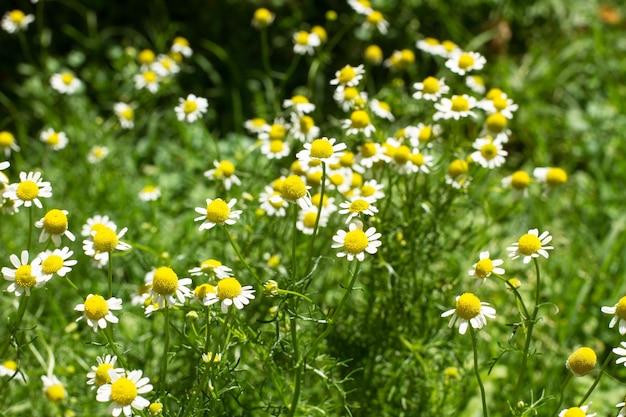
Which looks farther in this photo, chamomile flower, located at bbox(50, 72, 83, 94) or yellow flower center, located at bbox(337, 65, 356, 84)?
chamomile flower, located at bbox(50, 72, 83, 94)

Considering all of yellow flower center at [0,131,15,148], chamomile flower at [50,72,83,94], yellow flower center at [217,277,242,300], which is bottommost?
chamomile flower at [50,72,83,94]

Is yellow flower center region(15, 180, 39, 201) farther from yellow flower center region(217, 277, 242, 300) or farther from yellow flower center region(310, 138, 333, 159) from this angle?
yellow flower center region(310, 138, 333, 159)

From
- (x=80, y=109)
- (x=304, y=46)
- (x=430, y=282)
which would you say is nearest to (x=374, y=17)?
(x=304, y=46)

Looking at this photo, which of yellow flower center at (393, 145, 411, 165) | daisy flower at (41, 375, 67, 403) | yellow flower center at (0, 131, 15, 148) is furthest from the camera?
yellow flower center at (0, 131, 15, 148)

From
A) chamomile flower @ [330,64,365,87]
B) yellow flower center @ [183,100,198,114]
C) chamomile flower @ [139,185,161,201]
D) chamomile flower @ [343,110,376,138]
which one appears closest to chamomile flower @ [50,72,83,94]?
chamomile flower @ [139,185,161,201]

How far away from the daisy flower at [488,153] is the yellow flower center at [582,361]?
722mm

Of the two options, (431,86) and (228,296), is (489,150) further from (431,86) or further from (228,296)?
(228,296)

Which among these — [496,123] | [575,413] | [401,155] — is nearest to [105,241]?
[401,155]

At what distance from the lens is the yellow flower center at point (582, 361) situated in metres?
1.67

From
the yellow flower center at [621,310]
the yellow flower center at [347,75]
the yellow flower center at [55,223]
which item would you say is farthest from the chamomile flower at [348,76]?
the yellow flower center at [621,310]

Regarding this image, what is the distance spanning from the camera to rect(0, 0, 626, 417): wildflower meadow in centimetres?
184

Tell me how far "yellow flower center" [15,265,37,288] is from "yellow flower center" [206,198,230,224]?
41 centimetres

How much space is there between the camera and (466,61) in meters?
2.44

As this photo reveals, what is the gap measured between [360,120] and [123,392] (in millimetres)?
1000
